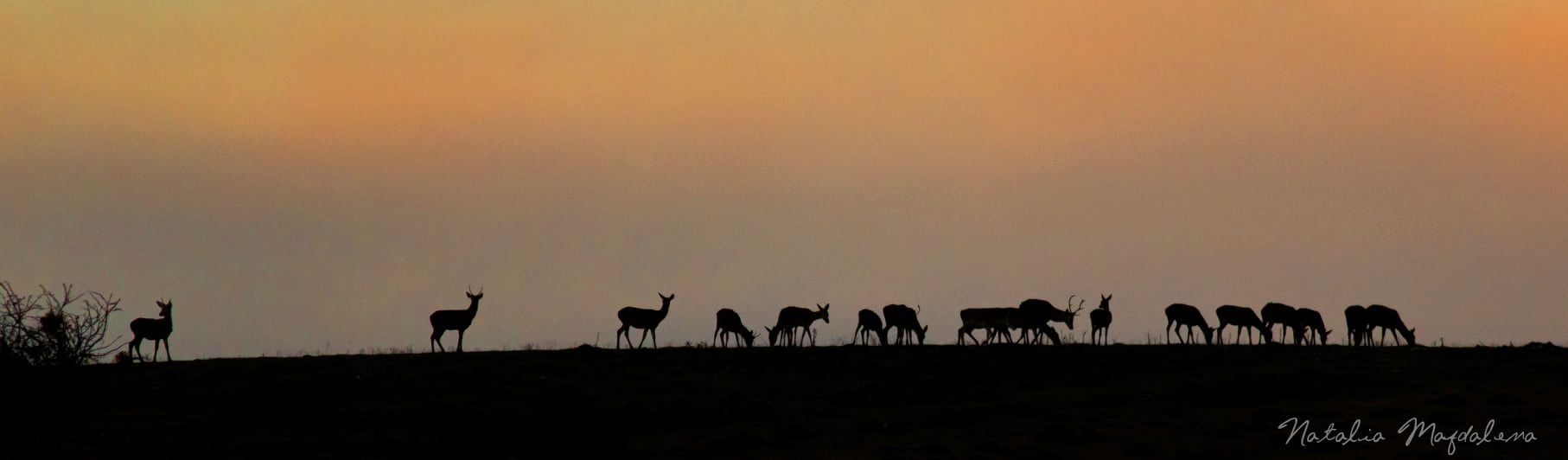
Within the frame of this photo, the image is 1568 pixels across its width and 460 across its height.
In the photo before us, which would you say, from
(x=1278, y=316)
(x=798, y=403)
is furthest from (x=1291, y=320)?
(x=798, y=403)

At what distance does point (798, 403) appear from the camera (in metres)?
33.4

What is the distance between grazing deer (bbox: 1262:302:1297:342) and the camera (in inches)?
1821

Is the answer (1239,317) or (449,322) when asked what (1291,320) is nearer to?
(1239,317)

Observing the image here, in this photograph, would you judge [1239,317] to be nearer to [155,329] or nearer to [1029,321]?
[1029,321]

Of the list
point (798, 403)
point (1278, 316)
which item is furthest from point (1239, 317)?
point (798, 403)

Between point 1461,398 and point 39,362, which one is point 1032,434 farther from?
point 39,362

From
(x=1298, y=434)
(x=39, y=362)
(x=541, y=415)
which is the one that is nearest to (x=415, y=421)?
(x=541, y=415)

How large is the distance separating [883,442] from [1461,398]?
11.2 m

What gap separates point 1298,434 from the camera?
2908 centimetres

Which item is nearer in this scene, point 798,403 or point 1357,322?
point 798,403

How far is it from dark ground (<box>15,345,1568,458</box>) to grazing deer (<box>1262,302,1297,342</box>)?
755 centimetres

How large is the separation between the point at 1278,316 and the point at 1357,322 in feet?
6.76

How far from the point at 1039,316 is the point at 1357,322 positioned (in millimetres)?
8775

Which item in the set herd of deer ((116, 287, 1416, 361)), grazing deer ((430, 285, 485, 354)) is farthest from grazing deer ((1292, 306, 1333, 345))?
grazing deer ((430, 285, 485, 354))
